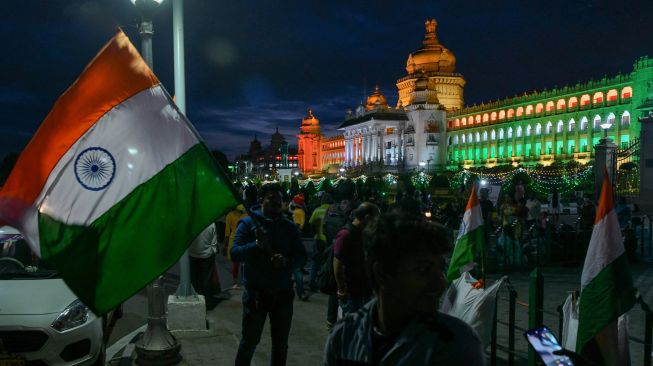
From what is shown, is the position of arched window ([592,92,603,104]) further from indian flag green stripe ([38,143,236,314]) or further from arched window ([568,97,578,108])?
indian flag green stripe ([38,143,236,314])

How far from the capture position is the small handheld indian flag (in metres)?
6.11

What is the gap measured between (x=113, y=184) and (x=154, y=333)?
2.60 meters

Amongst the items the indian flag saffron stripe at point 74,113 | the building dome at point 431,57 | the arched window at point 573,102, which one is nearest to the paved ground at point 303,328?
the indian flag saffron stripe at point 74,113

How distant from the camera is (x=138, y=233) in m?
3.65

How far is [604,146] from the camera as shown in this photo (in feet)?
61.2

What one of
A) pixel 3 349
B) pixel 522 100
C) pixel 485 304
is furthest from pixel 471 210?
pixel 522 100

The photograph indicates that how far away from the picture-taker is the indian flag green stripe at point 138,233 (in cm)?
339

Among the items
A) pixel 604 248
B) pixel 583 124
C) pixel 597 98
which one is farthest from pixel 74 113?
pixel 597 98

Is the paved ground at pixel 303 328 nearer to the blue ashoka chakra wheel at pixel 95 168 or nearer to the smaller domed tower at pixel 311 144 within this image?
the blue ashoka chakra wheel at pixel 95 168

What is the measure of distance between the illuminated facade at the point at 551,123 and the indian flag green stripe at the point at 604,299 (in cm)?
5202

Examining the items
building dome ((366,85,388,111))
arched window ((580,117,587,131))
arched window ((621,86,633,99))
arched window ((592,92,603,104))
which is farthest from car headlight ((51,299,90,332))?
building dome ((366,85,388,111))

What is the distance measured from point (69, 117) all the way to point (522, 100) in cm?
8017

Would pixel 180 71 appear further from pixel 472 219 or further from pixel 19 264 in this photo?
pixel 472 219

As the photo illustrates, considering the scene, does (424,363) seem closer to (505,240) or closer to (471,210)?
(471,210)
